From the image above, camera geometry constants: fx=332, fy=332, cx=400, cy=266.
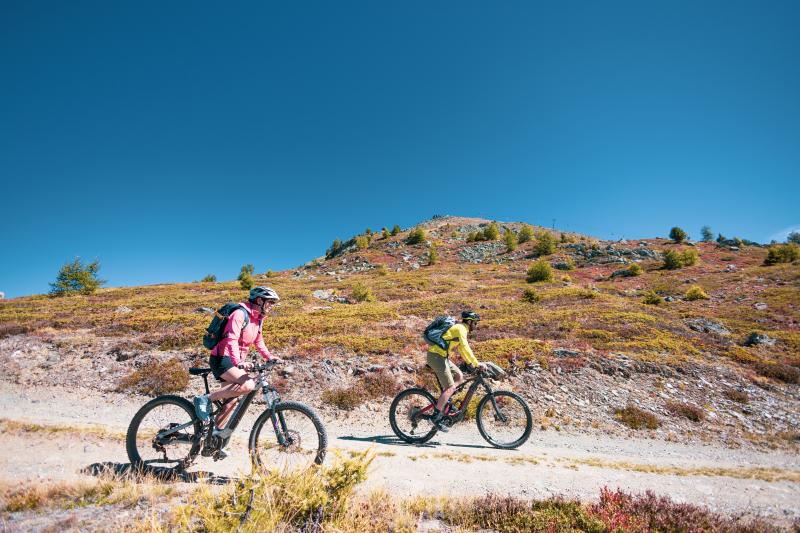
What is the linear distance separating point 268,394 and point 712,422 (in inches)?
592

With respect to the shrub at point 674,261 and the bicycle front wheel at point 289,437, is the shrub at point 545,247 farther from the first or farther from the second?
the bicycle front wheel at point 289,437

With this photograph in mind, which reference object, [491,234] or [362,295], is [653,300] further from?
[491,234]

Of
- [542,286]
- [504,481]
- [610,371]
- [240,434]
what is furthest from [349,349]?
[542,286]

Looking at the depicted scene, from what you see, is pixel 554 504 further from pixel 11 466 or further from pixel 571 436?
pixel 11 466

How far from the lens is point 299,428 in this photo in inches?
223

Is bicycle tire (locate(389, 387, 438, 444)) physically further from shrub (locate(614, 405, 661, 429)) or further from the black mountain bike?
shrub (locate(614, 405, 661, 429))

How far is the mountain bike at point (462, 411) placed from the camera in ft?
27.5

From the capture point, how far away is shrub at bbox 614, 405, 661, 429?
11438mm

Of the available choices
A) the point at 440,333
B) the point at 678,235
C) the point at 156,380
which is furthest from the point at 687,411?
the point at 678,235

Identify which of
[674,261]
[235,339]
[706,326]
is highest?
[674,261]

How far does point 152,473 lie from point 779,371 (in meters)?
23.0

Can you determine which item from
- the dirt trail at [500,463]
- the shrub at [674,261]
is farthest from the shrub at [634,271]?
the dirt trail at [500,463]

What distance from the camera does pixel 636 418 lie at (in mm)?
11703

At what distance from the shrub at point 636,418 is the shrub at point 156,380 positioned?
632 inches
